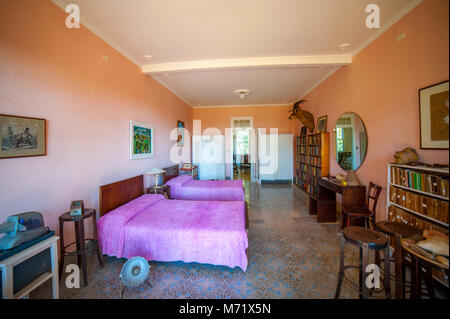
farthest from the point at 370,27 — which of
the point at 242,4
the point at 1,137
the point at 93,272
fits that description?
the point at 93,272

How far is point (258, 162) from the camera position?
22.5ft

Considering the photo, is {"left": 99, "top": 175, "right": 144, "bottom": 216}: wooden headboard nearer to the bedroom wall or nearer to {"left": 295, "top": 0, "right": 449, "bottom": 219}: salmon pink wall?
the bedroom wall

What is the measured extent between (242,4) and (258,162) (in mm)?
5392

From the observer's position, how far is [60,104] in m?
1.95

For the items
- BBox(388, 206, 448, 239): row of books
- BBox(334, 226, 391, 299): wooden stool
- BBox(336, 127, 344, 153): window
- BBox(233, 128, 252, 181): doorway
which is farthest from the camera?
BBox(233, 128, 252, 181): doorway

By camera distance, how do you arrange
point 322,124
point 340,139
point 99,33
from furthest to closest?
point 322,124 → point 340,139 → point 99,33

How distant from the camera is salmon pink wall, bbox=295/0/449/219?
179 centimetres

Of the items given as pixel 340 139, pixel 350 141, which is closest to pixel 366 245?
pixel 350 141

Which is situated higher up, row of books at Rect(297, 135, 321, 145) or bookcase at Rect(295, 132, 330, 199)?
row of books at Rect(297, 135, 321, 145)

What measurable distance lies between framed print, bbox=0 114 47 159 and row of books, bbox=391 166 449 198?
141 inches

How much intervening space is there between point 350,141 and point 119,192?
417cm

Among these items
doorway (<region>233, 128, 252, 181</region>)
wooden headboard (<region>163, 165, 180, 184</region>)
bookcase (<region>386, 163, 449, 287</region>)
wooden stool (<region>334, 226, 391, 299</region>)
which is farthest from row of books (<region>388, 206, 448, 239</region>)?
doorway (<region>233, 128, 252, 181</region>)

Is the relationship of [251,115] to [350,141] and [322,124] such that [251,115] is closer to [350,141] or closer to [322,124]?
[322,124]
